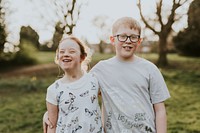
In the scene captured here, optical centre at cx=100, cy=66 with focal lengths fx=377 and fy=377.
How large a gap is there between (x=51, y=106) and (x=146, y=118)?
61 cm

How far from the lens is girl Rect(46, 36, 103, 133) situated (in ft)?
7.77

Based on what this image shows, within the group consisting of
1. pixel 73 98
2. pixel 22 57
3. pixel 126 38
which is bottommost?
pixel 22 57

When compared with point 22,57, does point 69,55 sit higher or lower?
higher

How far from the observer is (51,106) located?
2428 millimetres

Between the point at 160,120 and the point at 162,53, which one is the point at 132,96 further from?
the point at 162,53

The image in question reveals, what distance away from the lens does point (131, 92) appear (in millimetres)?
2400

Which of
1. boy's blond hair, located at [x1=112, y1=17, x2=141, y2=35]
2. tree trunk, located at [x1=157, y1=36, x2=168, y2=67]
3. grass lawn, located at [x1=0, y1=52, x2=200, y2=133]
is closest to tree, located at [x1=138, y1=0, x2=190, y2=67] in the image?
tree trunk, located at [x1=157, y1=36, x2=168, y2=67]

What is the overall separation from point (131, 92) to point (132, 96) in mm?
26

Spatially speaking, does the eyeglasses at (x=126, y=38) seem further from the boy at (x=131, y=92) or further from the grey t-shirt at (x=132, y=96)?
the grey t-shirt at (x=132, y=96)

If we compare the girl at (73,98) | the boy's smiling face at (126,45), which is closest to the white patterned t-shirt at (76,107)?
→ the girl at (73,98)

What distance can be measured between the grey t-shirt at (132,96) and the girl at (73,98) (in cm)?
9

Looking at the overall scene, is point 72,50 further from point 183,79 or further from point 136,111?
point 183,79

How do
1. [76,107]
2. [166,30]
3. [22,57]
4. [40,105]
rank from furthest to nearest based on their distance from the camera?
[22,57]
[166,30]
[40,105]
[76,107]

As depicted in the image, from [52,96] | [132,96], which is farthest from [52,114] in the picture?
[132,96]
